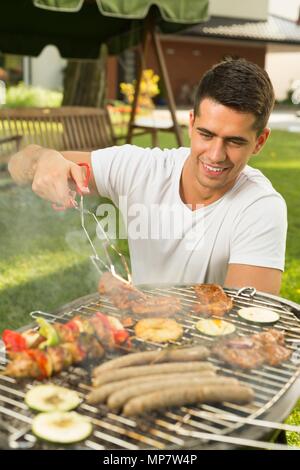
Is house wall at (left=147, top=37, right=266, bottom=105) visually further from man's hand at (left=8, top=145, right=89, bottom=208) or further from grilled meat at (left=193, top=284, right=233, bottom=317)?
grilled meat at (left=193, top=284, right=233, bottom=317)

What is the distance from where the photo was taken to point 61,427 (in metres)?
1.53

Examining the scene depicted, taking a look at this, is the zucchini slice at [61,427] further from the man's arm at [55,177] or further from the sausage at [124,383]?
the man's arm at [55,177]

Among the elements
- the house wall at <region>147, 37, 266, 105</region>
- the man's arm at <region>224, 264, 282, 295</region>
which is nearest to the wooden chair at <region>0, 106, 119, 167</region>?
the man's arm at <region>224, 264, 282, 295</region>

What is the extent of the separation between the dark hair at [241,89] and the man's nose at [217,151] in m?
0.18

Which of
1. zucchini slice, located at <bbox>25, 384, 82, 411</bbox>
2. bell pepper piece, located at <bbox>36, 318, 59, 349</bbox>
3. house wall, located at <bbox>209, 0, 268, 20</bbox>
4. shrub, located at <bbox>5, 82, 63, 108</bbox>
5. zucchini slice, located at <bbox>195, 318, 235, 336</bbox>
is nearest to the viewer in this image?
zucchini slice, located at <bbox>25, 384, 82, 411</bbox>

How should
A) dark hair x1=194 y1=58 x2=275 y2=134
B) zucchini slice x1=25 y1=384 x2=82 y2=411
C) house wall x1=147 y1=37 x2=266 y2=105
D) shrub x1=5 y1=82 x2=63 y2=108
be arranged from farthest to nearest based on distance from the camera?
house wall x1=147 y1=37 x2=266 y2=105
shrub x1=5 y1=82 x2=63 y2=108
dark hair x1=194 y1=58 x2=275 y2=134
zucchini slice x1=25 y1=384 x2=82 y2=411

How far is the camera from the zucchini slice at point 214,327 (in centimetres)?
215

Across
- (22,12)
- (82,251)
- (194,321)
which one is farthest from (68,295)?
(22,12)

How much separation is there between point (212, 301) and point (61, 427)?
1.00 m

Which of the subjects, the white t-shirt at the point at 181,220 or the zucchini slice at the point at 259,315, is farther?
the white t-shirt at the point at 181,220

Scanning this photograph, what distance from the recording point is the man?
271 cm

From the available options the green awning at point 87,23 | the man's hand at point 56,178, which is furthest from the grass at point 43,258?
the green awning at point 87,23

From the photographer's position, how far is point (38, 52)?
8.81 meters

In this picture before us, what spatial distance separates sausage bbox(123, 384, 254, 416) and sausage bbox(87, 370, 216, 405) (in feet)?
0.23
